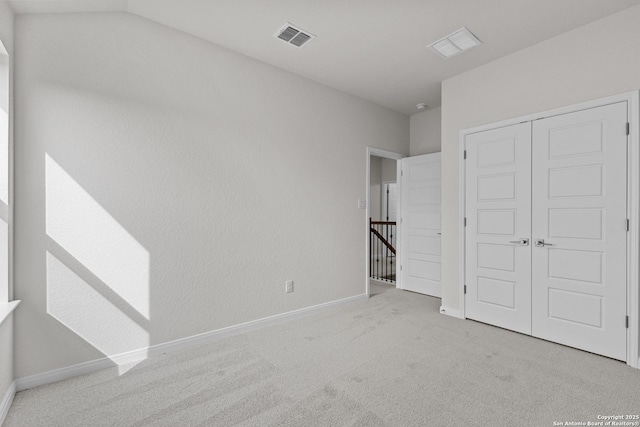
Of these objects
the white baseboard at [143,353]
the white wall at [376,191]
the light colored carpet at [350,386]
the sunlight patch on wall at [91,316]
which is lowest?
the light colored carpet at [350,386]

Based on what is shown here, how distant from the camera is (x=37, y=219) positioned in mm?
2084

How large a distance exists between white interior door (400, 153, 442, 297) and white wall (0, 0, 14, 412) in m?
4.33

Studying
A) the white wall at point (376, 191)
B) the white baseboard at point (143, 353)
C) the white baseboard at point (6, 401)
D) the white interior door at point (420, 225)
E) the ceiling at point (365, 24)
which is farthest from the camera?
the white wall at point (376, 191)

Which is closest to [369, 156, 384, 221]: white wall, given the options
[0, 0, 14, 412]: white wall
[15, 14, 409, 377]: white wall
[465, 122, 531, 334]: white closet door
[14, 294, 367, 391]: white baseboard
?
[15, 14, 409, 377]: white wall

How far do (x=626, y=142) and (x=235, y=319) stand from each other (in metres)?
3.69

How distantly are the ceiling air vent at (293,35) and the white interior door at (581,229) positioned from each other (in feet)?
7.64

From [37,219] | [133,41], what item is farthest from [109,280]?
[133,41]

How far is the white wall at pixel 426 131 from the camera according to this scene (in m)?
4.55

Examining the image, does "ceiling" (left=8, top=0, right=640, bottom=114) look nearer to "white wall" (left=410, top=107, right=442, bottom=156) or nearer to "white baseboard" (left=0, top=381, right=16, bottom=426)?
"white wall" (left=410, top=107, right=442, bottom=156)

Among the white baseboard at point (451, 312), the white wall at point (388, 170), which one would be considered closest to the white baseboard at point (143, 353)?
the white baseboard at point (451, 312)

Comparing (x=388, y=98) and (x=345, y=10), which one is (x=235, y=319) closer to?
(x=345, y=10)

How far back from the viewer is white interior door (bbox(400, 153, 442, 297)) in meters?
4.33

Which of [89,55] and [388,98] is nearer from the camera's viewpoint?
[89,55]

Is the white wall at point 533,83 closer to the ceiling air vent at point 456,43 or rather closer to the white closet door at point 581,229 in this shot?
the white closet door at point 581,229
